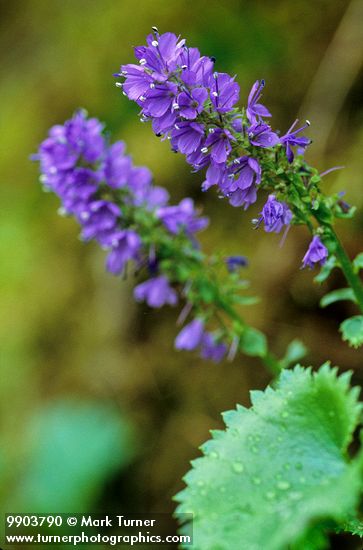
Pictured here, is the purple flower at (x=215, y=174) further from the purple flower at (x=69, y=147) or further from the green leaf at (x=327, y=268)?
the purple flower at (x=69, y=147)

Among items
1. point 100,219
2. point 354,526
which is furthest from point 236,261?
point 354,526

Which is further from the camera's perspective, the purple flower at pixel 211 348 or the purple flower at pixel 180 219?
the purple flower at pixel 211 348

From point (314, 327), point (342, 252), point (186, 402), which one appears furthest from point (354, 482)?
point (186, 402)

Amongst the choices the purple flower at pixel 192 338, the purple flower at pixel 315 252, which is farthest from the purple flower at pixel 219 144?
the purple flower at pixel 192 338

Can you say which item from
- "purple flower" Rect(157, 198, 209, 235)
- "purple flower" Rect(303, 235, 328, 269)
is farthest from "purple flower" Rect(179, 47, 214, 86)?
"purple flower" Rect(157, 198, 209, 235)

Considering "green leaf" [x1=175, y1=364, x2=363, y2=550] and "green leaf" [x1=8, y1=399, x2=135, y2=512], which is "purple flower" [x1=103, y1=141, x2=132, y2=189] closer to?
"green leaf" [x1=175, y1=364, x2=363, y2=550]

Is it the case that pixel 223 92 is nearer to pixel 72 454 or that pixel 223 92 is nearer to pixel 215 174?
pixel 215 174
